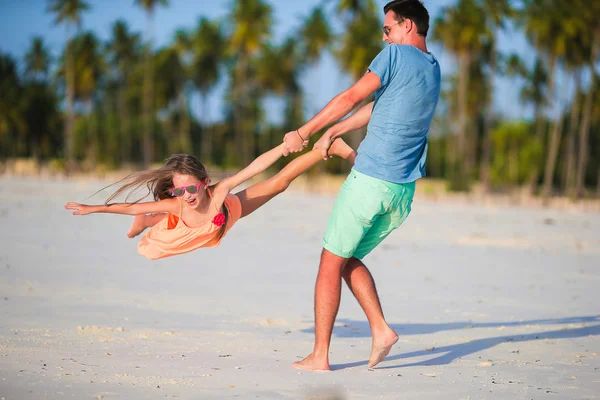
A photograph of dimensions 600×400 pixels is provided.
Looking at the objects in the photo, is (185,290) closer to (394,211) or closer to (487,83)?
(394,211)

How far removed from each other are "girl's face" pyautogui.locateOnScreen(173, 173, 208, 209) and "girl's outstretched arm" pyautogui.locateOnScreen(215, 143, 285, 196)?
12 cm

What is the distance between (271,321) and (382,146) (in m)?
2.84

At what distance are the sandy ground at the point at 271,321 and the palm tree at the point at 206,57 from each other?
203 ft

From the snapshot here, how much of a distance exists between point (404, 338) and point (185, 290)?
3070 millimetres

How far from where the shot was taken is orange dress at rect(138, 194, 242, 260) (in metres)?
5.86

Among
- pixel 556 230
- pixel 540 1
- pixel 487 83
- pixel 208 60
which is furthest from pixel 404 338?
pixel 208 60

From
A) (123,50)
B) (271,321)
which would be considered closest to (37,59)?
(123,50)

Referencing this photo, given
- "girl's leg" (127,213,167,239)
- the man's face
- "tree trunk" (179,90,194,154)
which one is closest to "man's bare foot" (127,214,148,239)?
"girl's leg" (127,213,167,239)

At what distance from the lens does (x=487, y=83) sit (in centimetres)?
6600

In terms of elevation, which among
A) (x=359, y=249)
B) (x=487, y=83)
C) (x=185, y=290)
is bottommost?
(x=185, y=290)

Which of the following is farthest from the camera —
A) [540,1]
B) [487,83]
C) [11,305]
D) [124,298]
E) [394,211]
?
[487,83]

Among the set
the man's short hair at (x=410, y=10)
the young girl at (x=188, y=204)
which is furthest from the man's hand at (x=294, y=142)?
the man's short hair at (x=410, y=10)

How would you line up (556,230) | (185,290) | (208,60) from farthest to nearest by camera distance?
(208,60) < (556,230) < (185,290)

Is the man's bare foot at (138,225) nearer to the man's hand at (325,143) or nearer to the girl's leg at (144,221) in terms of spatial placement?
the girl's leg at (144,221)
